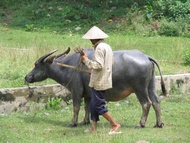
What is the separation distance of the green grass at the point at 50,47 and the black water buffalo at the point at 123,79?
178cm

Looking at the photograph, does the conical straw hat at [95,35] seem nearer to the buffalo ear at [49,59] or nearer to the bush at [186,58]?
the buffalo ear at [49,59]

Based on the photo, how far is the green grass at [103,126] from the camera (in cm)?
862

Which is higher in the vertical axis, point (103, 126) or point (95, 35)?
point (95, 35)

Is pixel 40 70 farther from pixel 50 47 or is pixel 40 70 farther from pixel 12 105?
pixel 50 47

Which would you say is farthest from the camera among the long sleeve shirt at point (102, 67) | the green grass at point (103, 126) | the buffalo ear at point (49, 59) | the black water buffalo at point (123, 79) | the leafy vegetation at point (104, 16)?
the leafy vegetation at point (104, 16)

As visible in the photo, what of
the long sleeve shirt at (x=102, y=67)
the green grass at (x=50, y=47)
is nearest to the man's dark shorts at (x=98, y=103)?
the long sleeve shirt at (x=102, y=67)

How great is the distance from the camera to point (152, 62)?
9.71 meters

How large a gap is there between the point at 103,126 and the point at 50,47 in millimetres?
5925

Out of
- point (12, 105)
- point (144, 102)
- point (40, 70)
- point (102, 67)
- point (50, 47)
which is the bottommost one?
point (12, 105)

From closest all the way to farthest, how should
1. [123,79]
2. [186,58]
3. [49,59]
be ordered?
[123,79] → [49,59] → [186,58]

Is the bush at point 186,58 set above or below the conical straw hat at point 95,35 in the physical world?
below

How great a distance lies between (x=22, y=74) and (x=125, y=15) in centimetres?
986

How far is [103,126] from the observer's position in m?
9.77

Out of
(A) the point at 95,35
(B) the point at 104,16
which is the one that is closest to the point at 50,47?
(A) the point at 95,35
